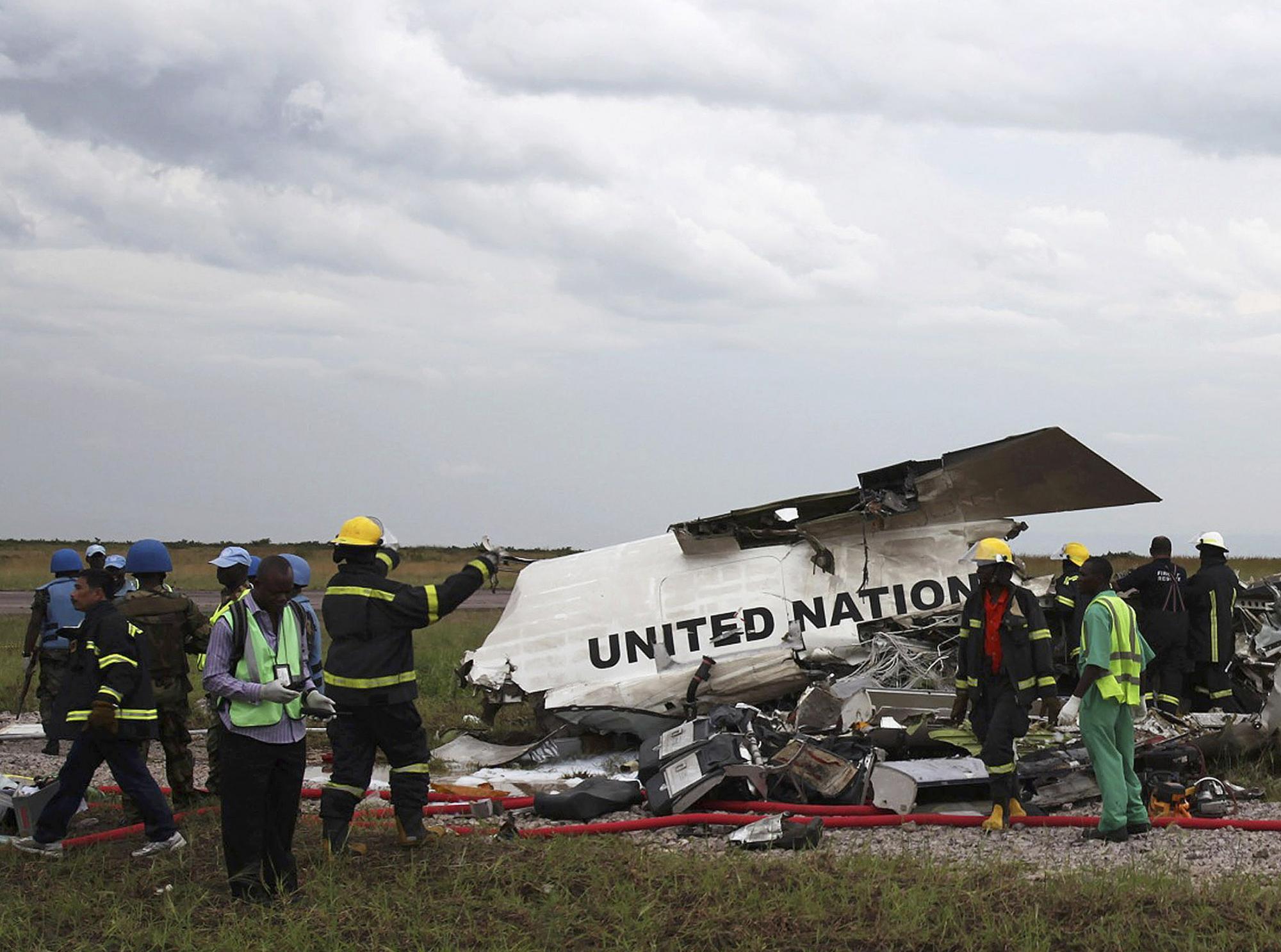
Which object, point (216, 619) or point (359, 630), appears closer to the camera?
point (216, 619)

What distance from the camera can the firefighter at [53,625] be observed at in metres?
10.1

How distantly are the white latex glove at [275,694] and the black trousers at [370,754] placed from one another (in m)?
1.01

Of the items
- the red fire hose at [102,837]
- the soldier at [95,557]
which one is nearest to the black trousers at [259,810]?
the red fire hose at [102,837]

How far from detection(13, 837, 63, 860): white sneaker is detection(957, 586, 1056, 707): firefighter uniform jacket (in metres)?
5.61

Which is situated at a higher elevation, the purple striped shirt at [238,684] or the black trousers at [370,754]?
the purple striped shirt at [238,684]

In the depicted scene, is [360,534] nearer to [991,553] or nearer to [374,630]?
[374,630]

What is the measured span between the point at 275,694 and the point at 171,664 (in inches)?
119

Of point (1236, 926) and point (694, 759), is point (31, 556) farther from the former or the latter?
point (1236, 926)

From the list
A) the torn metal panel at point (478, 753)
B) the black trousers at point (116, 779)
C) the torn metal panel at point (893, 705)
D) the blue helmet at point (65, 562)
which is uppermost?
the blue helmet at point (65, 562)

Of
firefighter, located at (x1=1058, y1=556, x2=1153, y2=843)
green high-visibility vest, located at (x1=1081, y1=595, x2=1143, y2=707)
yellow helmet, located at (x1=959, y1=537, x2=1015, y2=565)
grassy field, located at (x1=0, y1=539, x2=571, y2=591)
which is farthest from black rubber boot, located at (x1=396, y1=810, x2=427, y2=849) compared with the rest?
grassy field, located at (x1=0, y1=539, x2=571, y2=591)

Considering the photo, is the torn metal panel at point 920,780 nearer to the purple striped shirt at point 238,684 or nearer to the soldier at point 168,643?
the purple striped shirt at point 238,684

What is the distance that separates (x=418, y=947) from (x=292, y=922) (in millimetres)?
650

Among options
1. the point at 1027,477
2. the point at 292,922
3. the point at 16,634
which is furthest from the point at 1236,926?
the point at 16,634

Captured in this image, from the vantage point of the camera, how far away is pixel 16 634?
2172 centimetres
